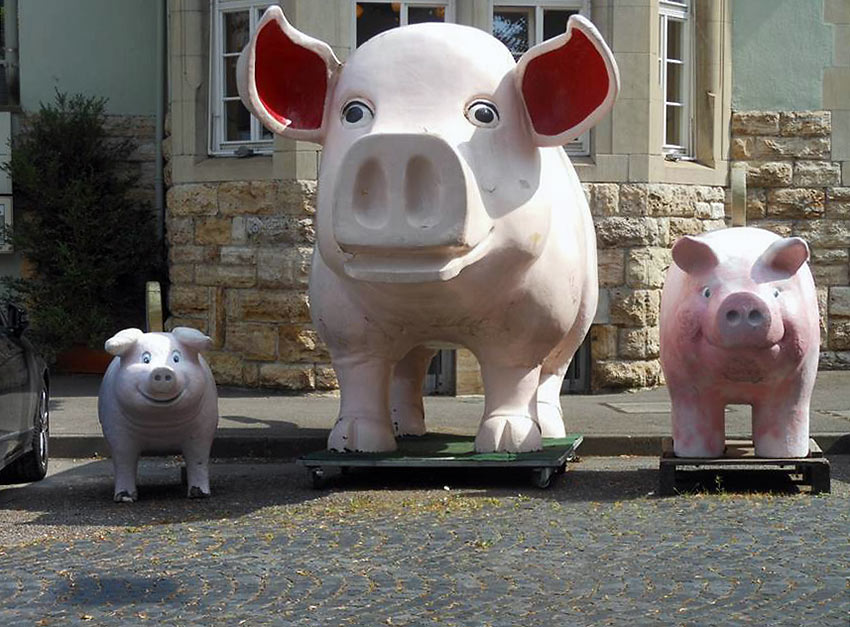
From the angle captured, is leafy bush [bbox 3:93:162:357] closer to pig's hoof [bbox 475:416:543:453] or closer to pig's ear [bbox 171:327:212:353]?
pig's ear [bbox 171:327:212:353]

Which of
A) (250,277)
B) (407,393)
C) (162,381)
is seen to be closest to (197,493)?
(162,381)

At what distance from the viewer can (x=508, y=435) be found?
8688 mm

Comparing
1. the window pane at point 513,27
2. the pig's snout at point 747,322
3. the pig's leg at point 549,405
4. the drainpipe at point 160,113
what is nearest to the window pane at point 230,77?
the drainpipe at point 160,113

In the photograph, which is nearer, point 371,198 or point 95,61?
point 371,198

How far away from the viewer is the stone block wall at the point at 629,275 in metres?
13.5

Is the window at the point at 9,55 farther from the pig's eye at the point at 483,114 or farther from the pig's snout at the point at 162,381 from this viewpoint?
the pig's eye at the point at 483,114

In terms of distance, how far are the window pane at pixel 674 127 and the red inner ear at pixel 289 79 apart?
6.28 m

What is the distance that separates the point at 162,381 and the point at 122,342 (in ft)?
1.14

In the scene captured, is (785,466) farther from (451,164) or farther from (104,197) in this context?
(104,197)

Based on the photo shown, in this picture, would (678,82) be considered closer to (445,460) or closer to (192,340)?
(445,460)

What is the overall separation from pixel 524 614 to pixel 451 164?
271cm

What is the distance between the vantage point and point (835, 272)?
1459cm

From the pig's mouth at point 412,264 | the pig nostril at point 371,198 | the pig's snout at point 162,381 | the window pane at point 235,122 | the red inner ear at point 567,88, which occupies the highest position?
the window pane at point 235,122

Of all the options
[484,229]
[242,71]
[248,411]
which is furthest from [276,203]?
[484,229]
